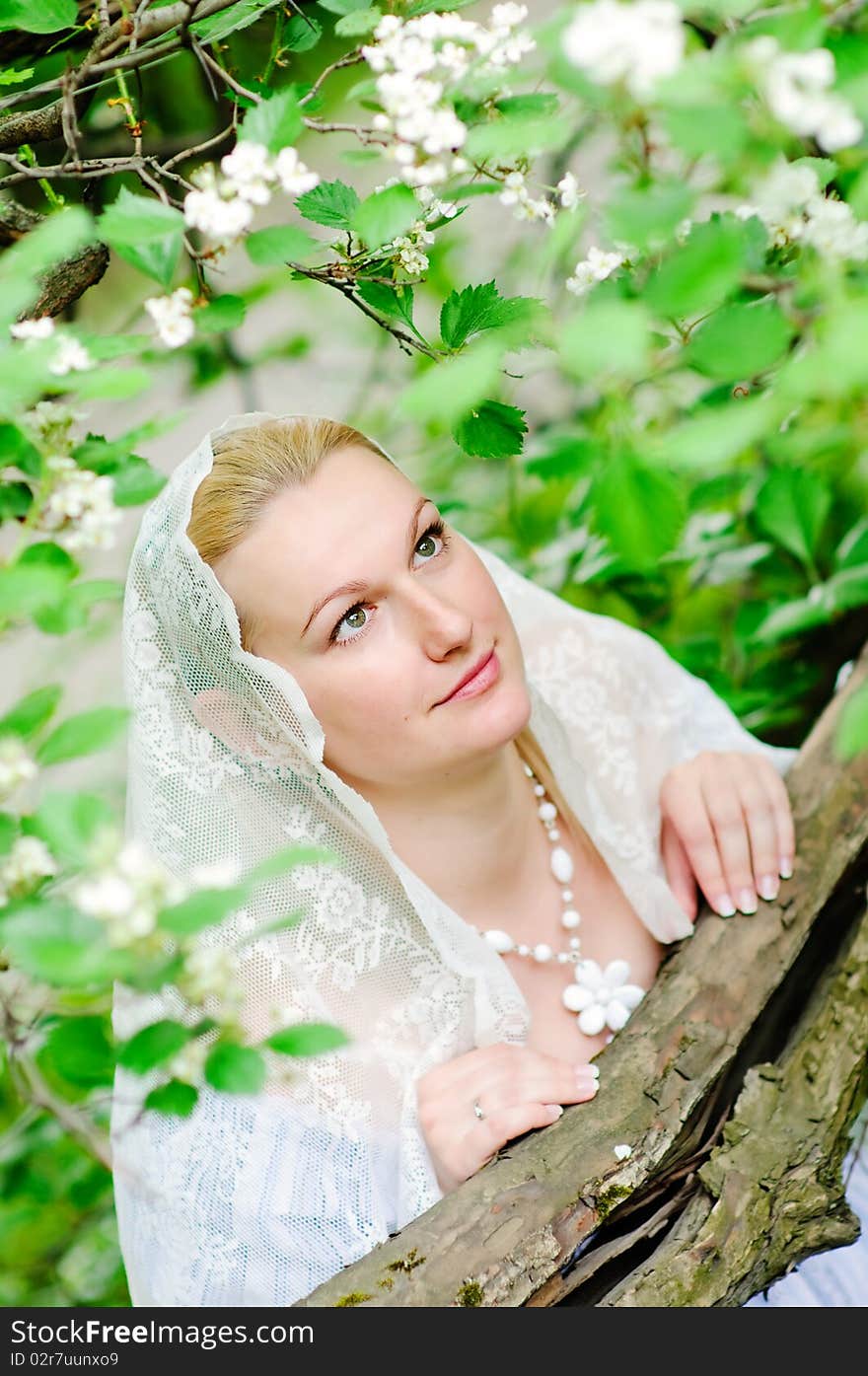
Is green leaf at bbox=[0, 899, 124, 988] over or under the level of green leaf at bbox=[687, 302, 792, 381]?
under

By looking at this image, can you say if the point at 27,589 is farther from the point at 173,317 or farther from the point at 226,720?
the point at 226,720

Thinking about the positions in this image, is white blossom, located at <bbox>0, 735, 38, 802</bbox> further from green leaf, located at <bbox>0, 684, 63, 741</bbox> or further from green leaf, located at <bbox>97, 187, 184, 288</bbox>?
green leaf, located at <bbox>97, 187, 184, 288</bbox>

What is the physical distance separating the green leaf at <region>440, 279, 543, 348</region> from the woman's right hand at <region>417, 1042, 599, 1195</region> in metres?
0.76

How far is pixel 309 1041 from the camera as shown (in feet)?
2.11

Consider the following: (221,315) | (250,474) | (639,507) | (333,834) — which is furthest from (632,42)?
(333,834)

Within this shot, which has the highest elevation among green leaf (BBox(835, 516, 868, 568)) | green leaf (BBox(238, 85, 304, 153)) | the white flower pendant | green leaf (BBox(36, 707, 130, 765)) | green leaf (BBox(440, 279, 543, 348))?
green leaf (BBox(238, 85, 304, 153))

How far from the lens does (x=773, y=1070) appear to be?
4.19 ft

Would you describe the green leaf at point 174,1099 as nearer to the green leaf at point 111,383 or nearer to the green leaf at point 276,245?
the green leaf at point 111,383

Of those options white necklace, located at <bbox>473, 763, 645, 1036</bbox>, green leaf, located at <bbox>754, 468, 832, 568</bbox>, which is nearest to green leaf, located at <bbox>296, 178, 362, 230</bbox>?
white necklace, located at <bbox>473, 763, 645, 1036</bbox>

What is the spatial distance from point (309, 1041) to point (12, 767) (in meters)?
0.24

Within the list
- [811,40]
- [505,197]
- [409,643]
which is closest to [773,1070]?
[409,643]

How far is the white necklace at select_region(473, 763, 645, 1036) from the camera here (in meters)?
1.42
